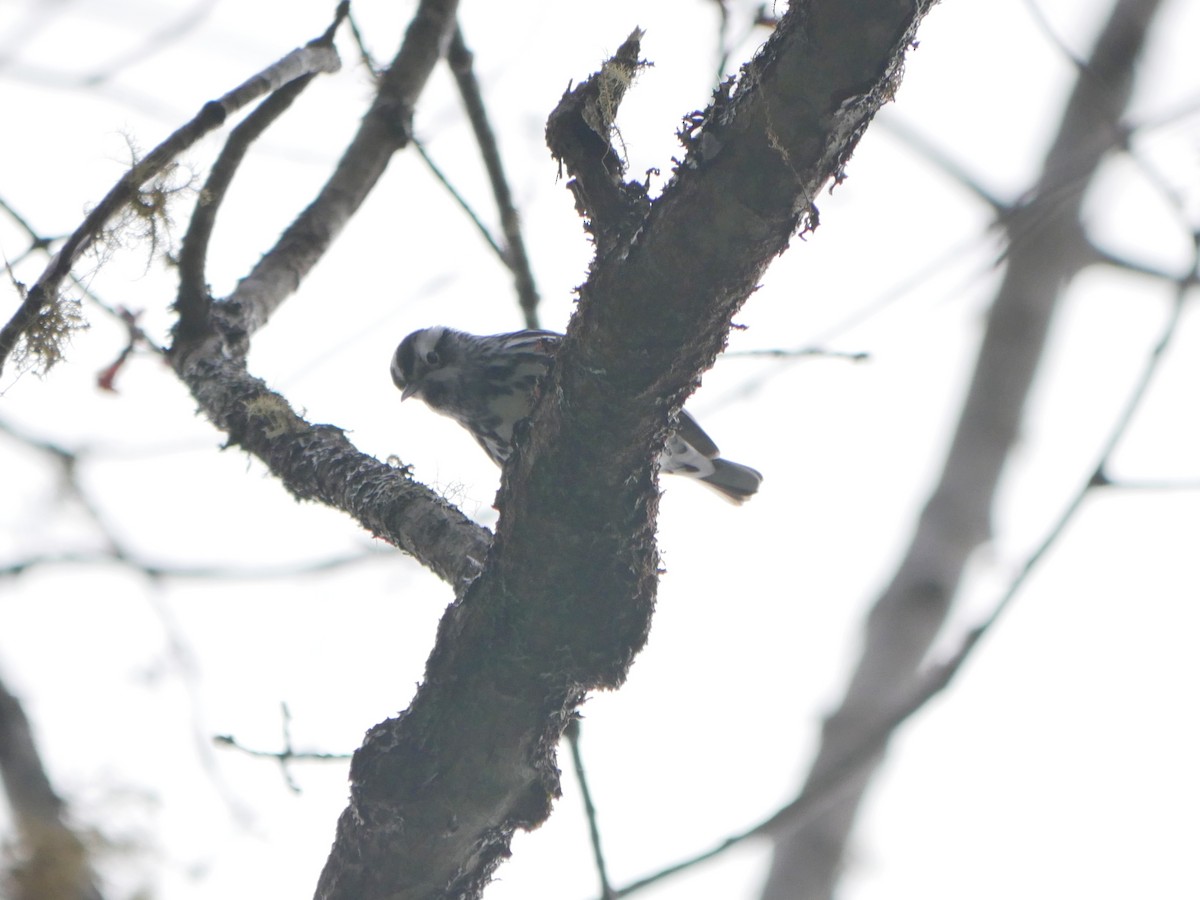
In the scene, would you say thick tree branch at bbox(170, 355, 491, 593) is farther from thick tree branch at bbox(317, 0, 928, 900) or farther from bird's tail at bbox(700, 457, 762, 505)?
bird's tail at bbox(700, 457, 762, 505)

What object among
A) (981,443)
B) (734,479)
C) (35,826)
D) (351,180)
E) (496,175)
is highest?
(496,175)

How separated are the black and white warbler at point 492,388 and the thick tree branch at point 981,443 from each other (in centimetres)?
105

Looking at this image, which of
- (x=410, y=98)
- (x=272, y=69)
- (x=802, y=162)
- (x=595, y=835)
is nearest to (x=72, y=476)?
(x=410, y=98)

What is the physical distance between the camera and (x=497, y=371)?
5.75m

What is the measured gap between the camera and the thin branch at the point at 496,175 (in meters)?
4.70

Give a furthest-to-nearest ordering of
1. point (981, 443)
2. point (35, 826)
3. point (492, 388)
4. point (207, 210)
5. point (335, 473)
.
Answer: point (492, 388) → point (981, 443) → point (207, 210) → point (335, 473) → point (35, 826)

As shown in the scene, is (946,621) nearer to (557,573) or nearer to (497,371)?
(497,371)

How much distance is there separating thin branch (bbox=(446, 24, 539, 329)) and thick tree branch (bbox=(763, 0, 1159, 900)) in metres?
1.76

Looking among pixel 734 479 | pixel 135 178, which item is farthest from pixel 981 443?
pixel 135 178

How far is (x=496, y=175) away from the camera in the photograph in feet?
15.9

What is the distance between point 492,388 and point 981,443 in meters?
2.17

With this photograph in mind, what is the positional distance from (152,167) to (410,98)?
176cm

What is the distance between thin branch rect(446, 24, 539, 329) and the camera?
4.70 metres

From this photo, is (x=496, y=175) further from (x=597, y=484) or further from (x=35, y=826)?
(x=35, y=826)
